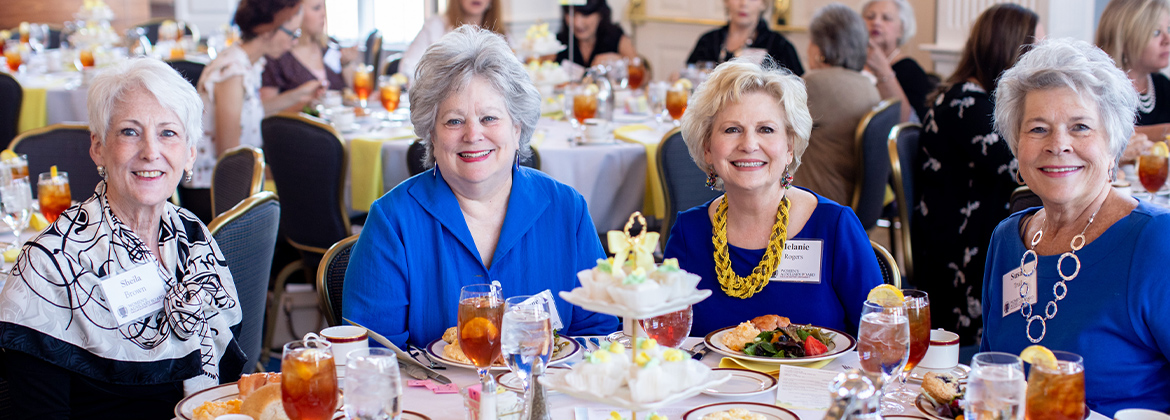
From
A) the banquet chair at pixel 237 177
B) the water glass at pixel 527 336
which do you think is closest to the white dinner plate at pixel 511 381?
the water glass at pixel 527 336

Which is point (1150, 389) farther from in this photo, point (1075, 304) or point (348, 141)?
point (348, 141)

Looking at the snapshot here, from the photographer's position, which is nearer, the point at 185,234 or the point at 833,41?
the point at 185,234

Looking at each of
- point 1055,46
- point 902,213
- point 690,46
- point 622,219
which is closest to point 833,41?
point 902,213

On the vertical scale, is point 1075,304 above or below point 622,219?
above

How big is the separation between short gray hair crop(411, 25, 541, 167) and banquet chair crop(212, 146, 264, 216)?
97 centimetres

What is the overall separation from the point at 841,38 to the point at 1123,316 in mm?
2854

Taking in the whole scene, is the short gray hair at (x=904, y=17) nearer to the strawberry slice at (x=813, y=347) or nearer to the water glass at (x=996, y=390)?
the strawberry slice at (x=813, y=347)

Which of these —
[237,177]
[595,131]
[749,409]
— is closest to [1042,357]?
[749,409]

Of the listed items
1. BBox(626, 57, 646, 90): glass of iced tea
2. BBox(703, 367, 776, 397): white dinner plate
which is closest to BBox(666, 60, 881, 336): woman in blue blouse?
BBox(703, 367, 776, 397): white dinner plate

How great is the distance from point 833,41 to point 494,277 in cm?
285

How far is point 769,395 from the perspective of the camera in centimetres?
158

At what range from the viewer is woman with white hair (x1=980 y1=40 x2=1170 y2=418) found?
1.71m

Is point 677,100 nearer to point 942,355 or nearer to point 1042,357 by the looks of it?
point 942,355

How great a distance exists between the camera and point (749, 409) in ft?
4.80
